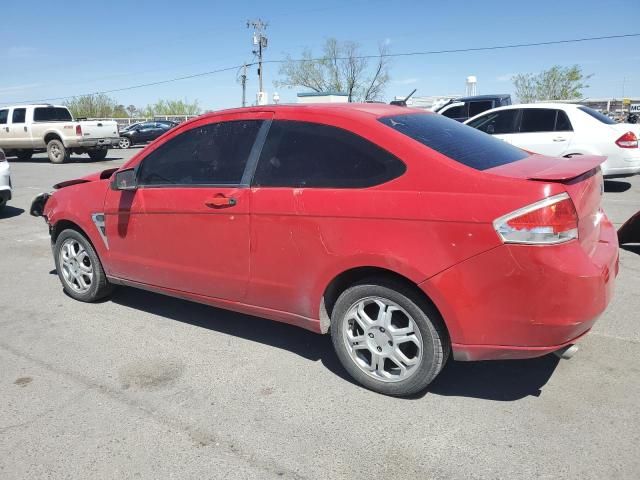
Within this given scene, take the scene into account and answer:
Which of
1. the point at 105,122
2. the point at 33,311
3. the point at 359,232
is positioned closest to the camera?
the point at 359,232

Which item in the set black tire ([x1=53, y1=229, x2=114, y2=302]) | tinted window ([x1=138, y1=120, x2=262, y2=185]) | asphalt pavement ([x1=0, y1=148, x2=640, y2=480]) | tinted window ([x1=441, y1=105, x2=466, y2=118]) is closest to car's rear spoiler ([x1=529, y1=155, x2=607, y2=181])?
asphalt pavement ([x1=0, y1=148, x2=640, y2=480])

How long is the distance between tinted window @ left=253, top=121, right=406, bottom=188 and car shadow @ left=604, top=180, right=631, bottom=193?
912cm

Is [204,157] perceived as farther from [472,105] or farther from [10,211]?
[472,105]

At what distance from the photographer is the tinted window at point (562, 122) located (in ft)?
32.1

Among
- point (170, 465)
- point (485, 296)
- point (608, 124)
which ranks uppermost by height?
point (608, 124)

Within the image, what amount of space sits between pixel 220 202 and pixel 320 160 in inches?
30.5

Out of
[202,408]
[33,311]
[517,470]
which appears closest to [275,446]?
[202,408]

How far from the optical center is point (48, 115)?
19.8 m

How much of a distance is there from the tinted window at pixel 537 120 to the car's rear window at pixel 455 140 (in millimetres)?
7087

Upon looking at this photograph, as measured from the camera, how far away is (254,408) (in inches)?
122

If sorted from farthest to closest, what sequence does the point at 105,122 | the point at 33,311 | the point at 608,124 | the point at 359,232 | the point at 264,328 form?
1. the point at 105,122
2. the point at 608,124
3. the point at 33,311
4. the point at 264,328
5. the point at 359,232

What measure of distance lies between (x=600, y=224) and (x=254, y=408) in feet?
7.64

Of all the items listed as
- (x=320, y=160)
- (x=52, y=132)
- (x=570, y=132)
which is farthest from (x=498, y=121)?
(x=52, y=132)

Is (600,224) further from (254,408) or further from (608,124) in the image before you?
(608,124)
